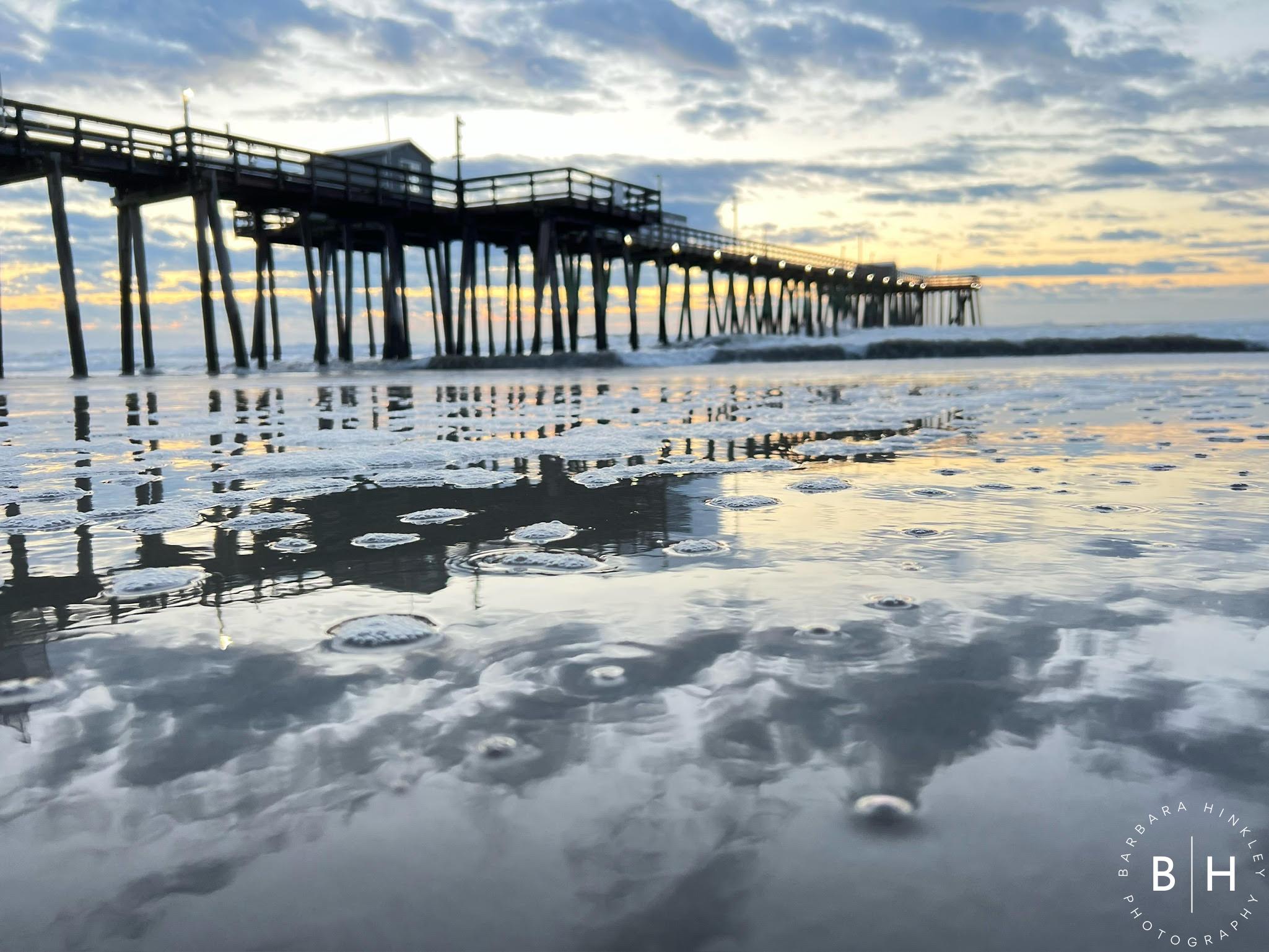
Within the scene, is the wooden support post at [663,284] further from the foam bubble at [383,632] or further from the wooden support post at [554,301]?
the foam bubble at [383,632]

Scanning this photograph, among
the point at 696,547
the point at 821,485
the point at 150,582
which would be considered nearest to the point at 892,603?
the point at 696,547

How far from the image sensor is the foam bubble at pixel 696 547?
3020 mm

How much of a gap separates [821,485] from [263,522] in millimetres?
2497

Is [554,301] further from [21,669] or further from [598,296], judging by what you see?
[21,669]

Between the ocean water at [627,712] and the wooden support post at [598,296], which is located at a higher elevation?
the wooden support post at [598,296]

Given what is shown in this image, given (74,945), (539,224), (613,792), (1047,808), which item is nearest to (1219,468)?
(1047,808)

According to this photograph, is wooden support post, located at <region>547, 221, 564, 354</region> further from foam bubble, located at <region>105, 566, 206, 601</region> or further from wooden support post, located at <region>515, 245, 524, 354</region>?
foam bubble, located at <region>105, 566, 206, 601</region>

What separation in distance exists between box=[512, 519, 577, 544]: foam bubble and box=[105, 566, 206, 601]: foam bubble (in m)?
1.06

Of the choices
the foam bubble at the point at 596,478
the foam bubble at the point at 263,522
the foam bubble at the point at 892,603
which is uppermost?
the foam bubble at the point at 596,478

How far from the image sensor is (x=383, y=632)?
7.22ft

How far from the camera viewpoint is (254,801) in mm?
1391

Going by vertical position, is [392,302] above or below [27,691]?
above

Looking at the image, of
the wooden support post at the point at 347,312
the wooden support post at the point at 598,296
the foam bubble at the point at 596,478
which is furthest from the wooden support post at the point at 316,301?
the foam bubble at the point at 596,478

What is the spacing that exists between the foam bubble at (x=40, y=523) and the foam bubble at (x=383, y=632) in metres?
2.00
